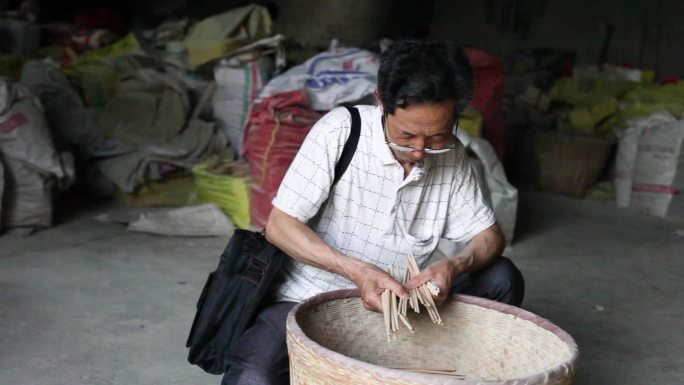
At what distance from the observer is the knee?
7.57ft

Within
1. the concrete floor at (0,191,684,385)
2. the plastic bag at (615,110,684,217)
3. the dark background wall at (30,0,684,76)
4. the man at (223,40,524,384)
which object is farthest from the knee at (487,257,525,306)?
the dark background wall at (30,0,684,76)

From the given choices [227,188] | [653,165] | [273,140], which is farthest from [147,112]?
[653,165]

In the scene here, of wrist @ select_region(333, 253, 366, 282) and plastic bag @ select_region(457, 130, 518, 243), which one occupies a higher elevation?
wrist @ select_region(333, 253, 366, 282)

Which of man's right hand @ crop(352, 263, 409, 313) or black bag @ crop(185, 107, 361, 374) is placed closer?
man's right hand @ crop(352, 263, 409, 313)

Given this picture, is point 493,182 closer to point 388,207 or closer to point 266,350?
point 388,207

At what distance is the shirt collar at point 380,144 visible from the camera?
2.11 m

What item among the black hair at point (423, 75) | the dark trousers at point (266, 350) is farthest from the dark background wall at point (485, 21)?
the black hair at point (423, 75)

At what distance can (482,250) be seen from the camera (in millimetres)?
2266

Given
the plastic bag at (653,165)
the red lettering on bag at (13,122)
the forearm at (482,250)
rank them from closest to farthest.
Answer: the forearm at (482,250) < the red lettering on bag at (13,122) < the plastic bag at (653,165)

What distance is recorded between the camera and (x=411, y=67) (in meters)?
1.96

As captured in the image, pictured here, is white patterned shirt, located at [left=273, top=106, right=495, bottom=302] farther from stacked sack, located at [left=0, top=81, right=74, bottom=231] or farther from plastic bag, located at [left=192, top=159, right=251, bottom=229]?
stacked sack, located at [left=0, top=81, right=74, bottom=231]

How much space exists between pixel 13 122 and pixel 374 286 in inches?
114

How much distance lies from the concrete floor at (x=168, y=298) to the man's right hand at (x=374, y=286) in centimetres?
102

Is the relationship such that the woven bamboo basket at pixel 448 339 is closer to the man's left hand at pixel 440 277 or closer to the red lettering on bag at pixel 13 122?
the man's left hand at pixel 440 277
